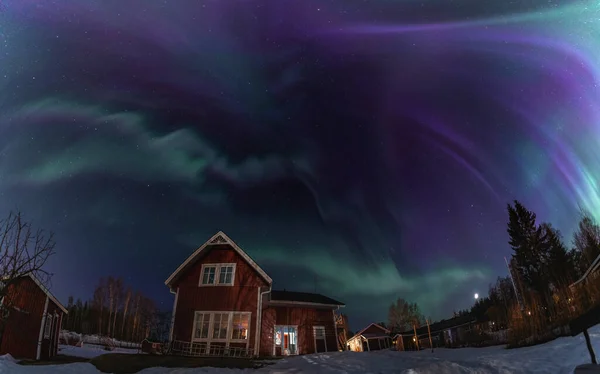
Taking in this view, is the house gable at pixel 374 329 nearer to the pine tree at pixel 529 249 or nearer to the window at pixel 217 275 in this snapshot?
the pine tree at pixel 529 249

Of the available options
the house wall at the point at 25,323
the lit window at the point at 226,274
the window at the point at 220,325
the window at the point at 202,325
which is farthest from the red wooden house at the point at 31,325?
the window at the point at 220,325

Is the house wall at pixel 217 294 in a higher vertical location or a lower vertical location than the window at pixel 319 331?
higher

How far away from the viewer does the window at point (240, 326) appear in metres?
22.8

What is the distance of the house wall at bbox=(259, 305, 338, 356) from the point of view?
93.5 ft

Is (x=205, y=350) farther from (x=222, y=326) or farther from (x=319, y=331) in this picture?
(x=319, y=331)

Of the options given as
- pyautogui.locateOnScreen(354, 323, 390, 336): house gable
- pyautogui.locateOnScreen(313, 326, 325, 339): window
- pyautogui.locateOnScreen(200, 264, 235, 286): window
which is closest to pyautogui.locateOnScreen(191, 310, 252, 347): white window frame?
pyautogui.locateOnScreen(200, 264, 235, 286): window

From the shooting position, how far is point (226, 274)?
960 inches

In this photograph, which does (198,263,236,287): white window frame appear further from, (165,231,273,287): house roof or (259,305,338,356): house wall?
(259,305,338,356): house wall

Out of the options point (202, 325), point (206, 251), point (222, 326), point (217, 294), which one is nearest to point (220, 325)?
point (222, 326)

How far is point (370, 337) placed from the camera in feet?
177

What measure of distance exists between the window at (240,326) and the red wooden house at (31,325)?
12.5 meters

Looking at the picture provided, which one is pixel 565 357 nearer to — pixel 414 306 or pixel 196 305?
pixel 196 305

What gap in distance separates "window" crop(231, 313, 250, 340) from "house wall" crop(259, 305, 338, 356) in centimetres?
524

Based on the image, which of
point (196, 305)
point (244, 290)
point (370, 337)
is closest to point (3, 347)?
point (196, 305)
